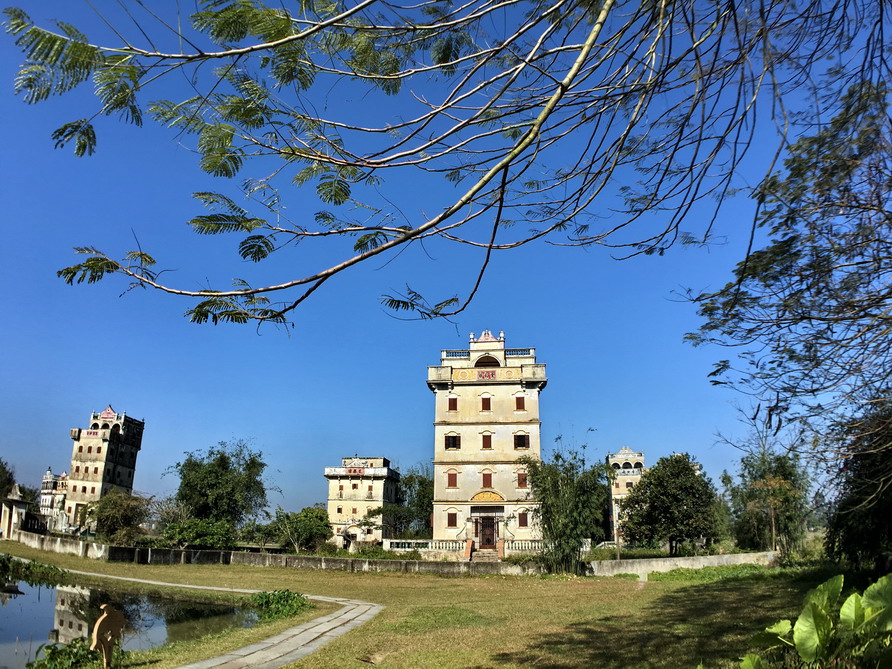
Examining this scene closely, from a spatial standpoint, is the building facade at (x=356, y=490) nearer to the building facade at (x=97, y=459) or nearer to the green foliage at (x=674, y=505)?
the building facade at (x=97, y=459)

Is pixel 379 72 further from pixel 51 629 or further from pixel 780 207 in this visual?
pixel 51 629

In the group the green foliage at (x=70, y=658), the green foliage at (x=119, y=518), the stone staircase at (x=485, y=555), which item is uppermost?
the green foliage at (x=119, y=518)

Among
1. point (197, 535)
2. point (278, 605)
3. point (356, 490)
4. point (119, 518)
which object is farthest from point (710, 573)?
point (356, 490)

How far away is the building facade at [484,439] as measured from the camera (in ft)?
109

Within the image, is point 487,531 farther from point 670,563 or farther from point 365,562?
point 670,563

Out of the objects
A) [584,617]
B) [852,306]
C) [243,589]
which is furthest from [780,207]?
[243,589]

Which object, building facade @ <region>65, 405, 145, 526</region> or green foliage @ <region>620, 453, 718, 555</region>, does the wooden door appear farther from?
building facade @ <region>65, 405, 145, 526</region>

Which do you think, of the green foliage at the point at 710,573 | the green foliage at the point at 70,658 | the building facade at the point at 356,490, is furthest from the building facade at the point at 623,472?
the green foliage at the point at 70,658

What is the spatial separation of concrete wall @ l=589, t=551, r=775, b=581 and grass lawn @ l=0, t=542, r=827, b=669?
7.35 ft

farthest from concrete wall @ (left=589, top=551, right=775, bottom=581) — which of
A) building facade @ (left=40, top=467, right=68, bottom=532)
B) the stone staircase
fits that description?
building facade @ (left=40, top=467, right=68, bottom=532)

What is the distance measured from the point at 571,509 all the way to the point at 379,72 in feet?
72.3

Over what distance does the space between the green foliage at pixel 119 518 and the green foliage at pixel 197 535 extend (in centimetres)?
211

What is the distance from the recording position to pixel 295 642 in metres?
8.73

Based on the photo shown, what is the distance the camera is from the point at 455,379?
3606cm
